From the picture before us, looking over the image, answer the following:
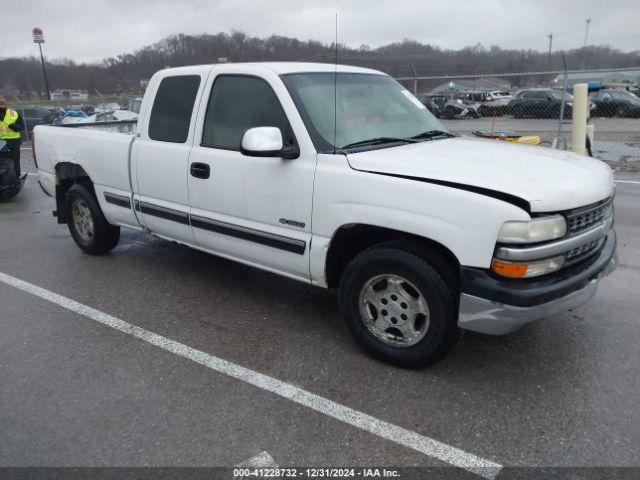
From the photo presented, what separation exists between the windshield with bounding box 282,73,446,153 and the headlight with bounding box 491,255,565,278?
4.31ft

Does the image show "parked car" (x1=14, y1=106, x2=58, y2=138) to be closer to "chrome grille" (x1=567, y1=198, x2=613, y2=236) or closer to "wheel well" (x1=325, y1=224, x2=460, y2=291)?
"wheel well" (x1=325, y1=224, x2=460, y2=291)

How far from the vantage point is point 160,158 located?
4465 millimetres

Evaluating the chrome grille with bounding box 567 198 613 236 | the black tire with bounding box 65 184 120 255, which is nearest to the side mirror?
the chrome grille with bounding box 567 198 613 236

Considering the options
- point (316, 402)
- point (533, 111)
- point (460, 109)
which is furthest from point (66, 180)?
point (533, 111)

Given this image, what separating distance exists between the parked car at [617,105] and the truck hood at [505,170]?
23.1m

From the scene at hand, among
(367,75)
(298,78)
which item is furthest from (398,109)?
(298,78)

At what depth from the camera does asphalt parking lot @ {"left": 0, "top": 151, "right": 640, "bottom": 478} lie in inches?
105

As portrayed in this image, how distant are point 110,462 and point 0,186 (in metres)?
8.19

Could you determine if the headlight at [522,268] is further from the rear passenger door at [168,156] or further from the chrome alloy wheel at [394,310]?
the rear passenger door at [168,156]

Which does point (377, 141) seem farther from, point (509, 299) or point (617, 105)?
point (617, 105)

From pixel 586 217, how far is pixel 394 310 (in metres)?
1.23

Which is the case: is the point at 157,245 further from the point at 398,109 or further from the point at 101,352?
the point at 398,109

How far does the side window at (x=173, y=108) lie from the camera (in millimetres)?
4340

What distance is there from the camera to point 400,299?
129 inches
